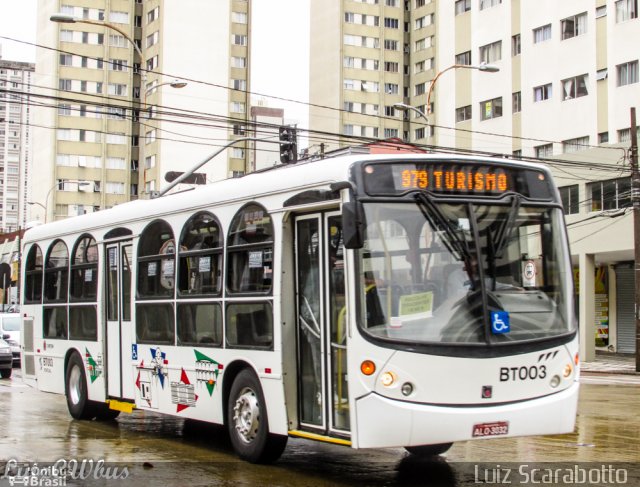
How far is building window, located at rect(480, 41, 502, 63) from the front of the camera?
51.3m

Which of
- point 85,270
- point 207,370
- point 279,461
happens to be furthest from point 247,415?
point 85,270

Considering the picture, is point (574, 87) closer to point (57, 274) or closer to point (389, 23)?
point (57, 274)

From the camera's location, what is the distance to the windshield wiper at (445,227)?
28.9 feet

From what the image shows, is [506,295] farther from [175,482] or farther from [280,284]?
[175,482]

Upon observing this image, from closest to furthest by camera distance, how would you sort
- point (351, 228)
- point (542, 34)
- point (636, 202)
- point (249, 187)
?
point (351, 228) → point (249, 187) → point (636, 202) → point (542, 34)

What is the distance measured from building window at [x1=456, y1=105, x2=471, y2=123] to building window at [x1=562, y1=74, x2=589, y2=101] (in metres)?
7.50

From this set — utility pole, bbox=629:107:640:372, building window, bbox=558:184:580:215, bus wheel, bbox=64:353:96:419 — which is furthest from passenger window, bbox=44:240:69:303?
building window, bbox=558:184:580:215

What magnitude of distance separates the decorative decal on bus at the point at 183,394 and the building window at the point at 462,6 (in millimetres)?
45773

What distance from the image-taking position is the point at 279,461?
10578 millimetres

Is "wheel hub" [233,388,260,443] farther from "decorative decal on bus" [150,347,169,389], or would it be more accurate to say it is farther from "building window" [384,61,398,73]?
"building window" [384,61,398,73]

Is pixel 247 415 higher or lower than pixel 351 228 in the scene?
lower

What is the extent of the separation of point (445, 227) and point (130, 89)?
82726mm

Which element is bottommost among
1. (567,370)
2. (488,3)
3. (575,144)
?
(567,370)

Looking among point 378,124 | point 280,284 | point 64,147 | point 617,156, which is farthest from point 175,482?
point 378,124
